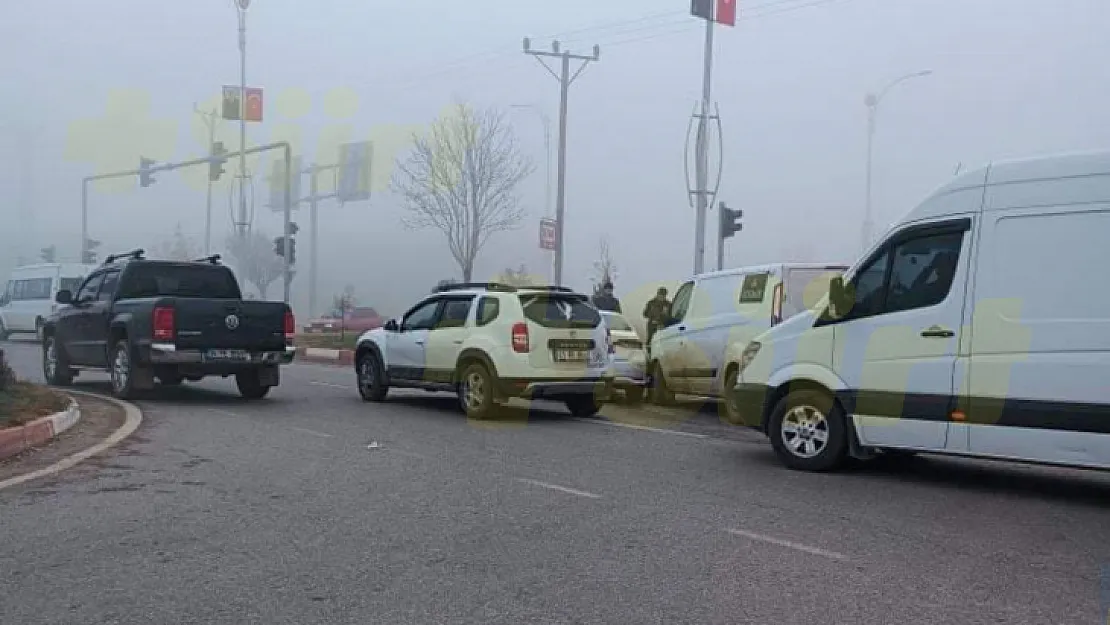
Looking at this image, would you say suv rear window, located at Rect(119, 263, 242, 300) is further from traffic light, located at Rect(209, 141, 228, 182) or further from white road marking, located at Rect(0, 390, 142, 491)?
traffic light, located at Rect(209, 141, 228, 182)

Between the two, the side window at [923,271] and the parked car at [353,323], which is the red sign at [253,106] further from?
the side window at [923,271]

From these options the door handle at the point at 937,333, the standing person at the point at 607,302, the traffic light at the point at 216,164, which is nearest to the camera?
the door handle at the point at 937,333

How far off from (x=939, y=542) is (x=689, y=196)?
18036 mm

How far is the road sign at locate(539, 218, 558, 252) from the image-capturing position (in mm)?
28812

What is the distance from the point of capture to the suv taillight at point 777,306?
462 inches

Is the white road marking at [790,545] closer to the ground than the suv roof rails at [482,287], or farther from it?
closer to the ground

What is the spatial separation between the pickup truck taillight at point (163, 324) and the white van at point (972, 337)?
8093 mm

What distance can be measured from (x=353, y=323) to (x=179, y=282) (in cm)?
2718

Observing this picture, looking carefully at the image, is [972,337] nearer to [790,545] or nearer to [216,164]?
[790,545]

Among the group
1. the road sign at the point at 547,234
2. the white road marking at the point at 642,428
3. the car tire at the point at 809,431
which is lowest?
the white road marking at the point at 642,428

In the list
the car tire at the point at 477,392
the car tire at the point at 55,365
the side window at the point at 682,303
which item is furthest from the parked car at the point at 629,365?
the car tire at the point at 55,365

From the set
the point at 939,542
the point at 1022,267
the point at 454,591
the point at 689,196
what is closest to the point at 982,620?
the point at 939,542

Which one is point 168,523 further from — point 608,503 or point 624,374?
point 624,374

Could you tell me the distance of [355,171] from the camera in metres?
30.2
